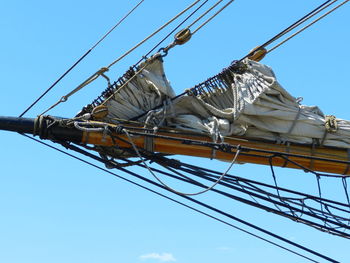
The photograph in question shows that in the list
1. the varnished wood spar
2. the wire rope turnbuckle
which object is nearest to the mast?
the varnished wood spar

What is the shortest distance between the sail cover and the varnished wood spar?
99 millimetres

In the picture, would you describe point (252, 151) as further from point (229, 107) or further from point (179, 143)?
point (179, 143)

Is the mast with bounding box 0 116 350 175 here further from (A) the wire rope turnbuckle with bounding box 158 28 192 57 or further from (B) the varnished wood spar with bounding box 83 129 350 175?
(A) the wire rope turnbuckle with bounding box 158 28 192 57

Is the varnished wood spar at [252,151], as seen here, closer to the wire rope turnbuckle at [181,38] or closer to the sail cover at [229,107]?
the sail cover at [229,107]

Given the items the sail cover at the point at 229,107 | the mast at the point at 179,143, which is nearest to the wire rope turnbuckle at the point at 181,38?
the sail cover at the point at 229,107

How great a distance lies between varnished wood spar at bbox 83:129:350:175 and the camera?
12922 mm

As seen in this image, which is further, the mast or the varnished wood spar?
the varnished wood spar

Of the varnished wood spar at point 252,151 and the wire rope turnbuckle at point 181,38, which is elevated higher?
the wire rope turnbuckle at point 181,38

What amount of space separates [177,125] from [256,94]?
1.04m

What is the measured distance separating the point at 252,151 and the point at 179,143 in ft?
3.01

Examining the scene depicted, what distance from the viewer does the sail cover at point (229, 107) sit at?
43.1 feet

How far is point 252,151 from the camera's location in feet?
43.2

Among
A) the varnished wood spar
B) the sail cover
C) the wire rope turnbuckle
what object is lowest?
the varnished wood spar

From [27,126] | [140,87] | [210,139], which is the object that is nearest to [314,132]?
[210,139]
